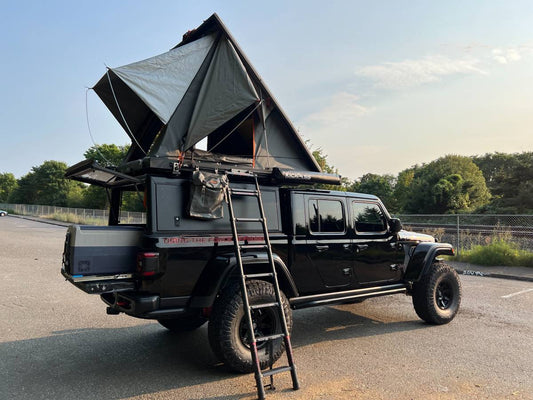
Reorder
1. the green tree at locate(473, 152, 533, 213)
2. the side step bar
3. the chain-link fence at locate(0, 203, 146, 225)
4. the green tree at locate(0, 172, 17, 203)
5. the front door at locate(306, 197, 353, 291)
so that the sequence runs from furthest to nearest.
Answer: the green tree at locate(0, 172, 17, 203) < the chain-link fence at locate(0, 203, 146, 225) < the green tree at locate(473, 152, 533, 213) < the front door at locate(306, 197, 353, 291) < the side step bar

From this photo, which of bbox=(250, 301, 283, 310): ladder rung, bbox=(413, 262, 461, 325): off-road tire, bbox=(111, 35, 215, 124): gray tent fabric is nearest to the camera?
bbox=(250, 301, 283, 310): ladder rung

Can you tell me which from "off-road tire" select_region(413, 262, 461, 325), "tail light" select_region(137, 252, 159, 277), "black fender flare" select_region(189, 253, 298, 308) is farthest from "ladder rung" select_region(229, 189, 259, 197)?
"off-road tire" select_region(413, 262, 461, 325)

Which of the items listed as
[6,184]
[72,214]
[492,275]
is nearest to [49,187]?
[72,214]

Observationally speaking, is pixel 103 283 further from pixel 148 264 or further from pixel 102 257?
pixel 148 264

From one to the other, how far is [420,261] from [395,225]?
2.39 ft

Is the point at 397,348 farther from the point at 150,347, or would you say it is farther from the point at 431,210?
the point at 431,210

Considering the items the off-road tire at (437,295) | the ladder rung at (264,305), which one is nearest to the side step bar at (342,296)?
the off-road tire at (437,295)

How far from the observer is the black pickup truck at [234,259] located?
396cm

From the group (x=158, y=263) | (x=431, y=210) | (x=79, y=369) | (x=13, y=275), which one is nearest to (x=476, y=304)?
(x=158, y=263)

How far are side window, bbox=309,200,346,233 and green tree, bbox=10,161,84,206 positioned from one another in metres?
76.9

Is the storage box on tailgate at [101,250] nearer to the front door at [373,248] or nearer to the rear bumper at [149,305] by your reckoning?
the rear bumper at [149,305]

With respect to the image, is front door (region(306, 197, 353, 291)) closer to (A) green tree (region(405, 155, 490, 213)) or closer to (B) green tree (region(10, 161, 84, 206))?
(A) green tree (region(405, 155, 490, 213))

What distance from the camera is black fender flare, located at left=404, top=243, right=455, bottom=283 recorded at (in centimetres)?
606

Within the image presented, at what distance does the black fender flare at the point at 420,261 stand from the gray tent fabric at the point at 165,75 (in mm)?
4188
